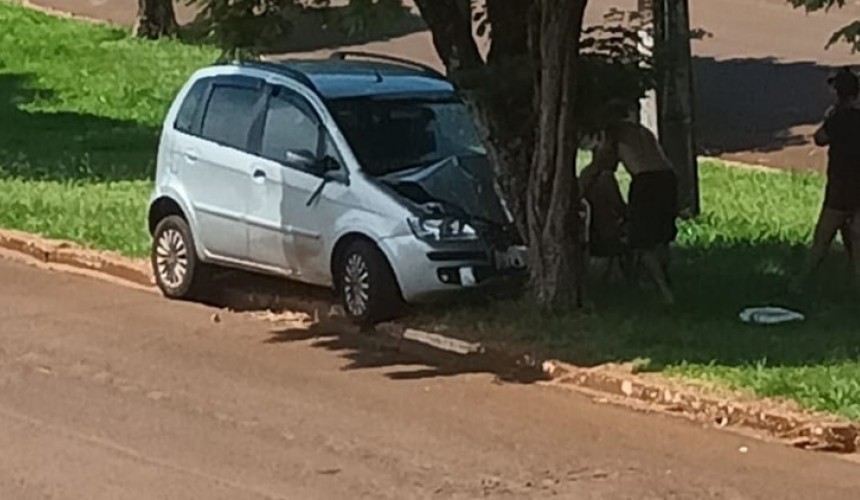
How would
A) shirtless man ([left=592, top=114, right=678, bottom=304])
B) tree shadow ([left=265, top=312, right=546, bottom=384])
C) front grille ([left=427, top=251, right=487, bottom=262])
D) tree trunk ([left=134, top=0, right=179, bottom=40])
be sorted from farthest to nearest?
tree trunk ([left=134, top=0, right=179, bottom=40]) → shirtless man ([left=592, top=114, right=678, bottom=304]) → front grille ([left=427, top=251, right=487, bottom=262]) → tree shadow ([left=265, top=312, right=546, bottom=384])

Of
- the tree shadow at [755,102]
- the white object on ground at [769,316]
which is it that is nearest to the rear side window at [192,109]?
the white object on ground at [769,316]

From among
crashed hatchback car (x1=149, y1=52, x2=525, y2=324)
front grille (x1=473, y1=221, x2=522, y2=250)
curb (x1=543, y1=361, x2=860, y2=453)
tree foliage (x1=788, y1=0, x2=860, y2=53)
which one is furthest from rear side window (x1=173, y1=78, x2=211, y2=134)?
tree foliage (x1=788, y1=0, x2=860, y2=53)

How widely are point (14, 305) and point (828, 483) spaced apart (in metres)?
7.31

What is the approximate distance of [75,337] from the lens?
530 inches

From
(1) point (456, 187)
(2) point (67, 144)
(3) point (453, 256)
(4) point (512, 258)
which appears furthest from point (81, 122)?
(3) point (453, 256)

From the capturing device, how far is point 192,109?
1534 centimetres

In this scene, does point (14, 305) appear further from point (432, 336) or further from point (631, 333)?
point (631, 333)

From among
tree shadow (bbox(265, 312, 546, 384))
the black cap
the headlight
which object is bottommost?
tree shadow (bbox(265, 312, 546, 384))

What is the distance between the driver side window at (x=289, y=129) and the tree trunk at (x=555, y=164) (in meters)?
1.70

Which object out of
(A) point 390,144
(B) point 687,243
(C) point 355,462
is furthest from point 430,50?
(C) point 355,462

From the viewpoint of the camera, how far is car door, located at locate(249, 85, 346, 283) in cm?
1389

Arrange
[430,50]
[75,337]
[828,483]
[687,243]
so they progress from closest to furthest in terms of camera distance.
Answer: [828,483]
[75,337]
[687,243]
[430,50]

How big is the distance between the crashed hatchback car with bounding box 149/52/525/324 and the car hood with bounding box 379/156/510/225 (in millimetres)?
11

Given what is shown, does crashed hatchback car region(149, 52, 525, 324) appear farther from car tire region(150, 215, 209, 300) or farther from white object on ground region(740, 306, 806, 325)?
white object on ground region(740, 306, 806, 325)
